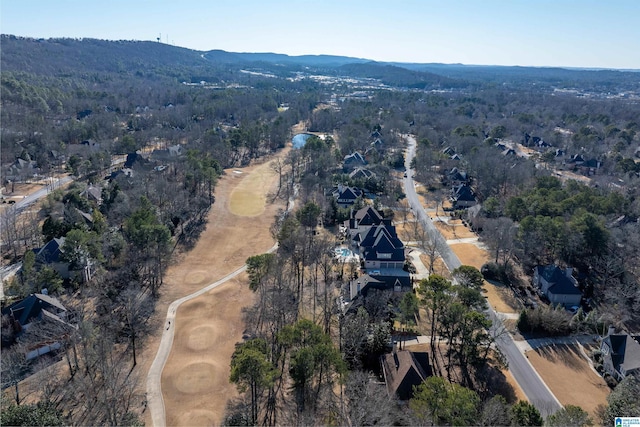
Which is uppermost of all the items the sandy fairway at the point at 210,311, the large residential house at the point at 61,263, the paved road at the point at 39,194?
the large residential house at the point at 61,263

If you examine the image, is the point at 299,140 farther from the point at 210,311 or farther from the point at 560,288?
the point at 560,288

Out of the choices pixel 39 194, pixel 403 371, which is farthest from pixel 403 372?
pixel 39 194

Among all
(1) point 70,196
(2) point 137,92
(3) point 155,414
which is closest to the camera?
(3) point 155,414

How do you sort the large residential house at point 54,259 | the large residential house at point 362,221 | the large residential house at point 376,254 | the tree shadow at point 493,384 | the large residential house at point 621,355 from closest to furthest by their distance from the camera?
the tree shadow at point 493,384 < the large residential house at point 621,355 < the large residential house at point 376,254 < the large residential house at point 54,259 < the large residential house at point 362,221

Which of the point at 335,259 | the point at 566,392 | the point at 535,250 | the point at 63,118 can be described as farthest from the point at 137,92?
the point at 566,392

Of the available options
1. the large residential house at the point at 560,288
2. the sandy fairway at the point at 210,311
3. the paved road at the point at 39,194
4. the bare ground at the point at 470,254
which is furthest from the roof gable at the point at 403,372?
the paved road at the point at 39,194

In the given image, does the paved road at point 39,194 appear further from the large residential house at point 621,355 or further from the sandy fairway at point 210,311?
the large residential house at point 621,355

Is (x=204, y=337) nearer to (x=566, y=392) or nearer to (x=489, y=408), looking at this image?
(x=489, y=408)
